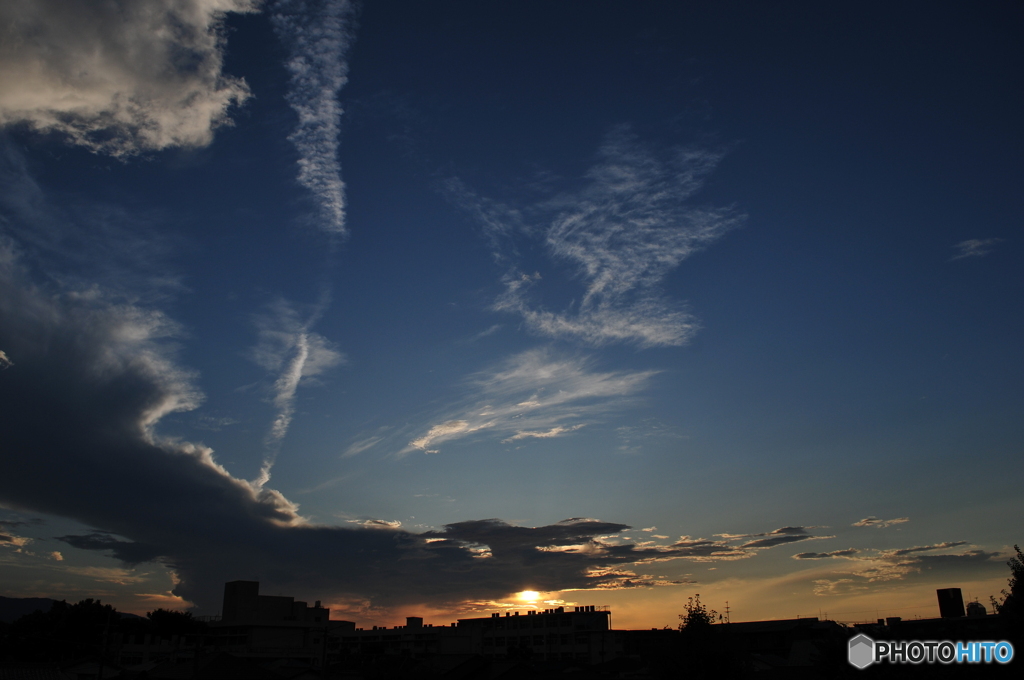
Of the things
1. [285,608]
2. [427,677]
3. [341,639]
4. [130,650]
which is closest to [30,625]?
[130,650]

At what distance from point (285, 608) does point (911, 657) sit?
143m

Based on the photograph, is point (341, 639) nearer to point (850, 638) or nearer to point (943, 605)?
point (943, 605)

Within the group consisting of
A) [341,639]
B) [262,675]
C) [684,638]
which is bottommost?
[341,639]

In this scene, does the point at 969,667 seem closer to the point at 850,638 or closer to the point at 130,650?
the point at 850,638

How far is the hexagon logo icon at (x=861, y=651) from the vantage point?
32.8m

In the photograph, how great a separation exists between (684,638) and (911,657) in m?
16.3

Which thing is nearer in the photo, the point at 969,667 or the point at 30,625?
the point at 969,667

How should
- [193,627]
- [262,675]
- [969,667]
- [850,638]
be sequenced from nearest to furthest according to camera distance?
[969,667], [850,638], [262,675], [193,627]

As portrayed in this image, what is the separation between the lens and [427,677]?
259 feet

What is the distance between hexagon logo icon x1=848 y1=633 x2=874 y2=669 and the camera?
107 feet

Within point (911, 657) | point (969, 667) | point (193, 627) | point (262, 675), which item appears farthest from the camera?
point (193, 627)

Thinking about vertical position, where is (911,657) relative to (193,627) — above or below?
above

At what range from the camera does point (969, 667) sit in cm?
2784

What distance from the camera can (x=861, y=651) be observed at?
33.8 meters
